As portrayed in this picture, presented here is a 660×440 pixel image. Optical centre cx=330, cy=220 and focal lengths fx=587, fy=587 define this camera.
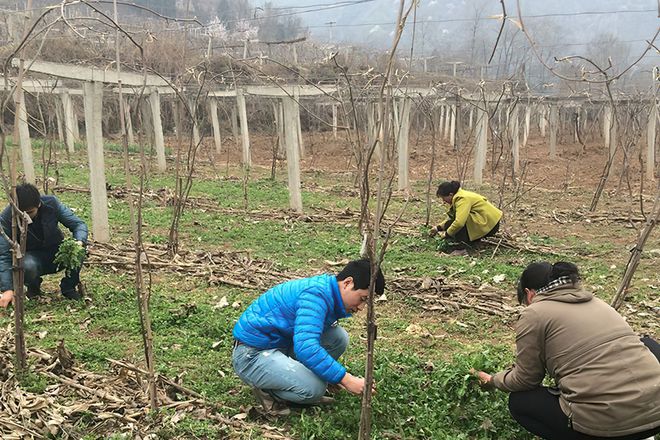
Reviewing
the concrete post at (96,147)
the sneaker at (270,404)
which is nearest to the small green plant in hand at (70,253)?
the sneaker at (270,404)

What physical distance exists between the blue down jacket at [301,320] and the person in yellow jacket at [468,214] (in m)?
4.49

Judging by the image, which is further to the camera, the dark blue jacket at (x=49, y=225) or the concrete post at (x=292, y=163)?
the concrete post at (x=292, y=163)

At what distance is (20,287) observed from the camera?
11.2 ft

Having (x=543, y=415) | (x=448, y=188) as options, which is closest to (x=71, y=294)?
(x=543, y=415)

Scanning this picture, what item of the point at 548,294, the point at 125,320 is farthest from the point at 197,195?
the point at 548,294

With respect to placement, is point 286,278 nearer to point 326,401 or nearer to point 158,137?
point 326,401

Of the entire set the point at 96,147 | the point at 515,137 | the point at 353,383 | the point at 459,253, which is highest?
the point at 96,147

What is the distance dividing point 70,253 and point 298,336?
2593 mm

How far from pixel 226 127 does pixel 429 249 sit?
28048 mm

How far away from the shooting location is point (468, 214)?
779cm

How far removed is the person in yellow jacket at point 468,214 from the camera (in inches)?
304

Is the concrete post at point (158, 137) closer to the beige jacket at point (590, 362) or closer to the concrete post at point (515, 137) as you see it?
the concrete post at point (515, 137)

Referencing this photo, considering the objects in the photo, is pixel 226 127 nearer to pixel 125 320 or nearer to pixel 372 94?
pixel 372 94

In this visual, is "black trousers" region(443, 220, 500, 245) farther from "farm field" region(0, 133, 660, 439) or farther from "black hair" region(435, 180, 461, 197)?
"black hair" region(435, 180, 461, 197)
